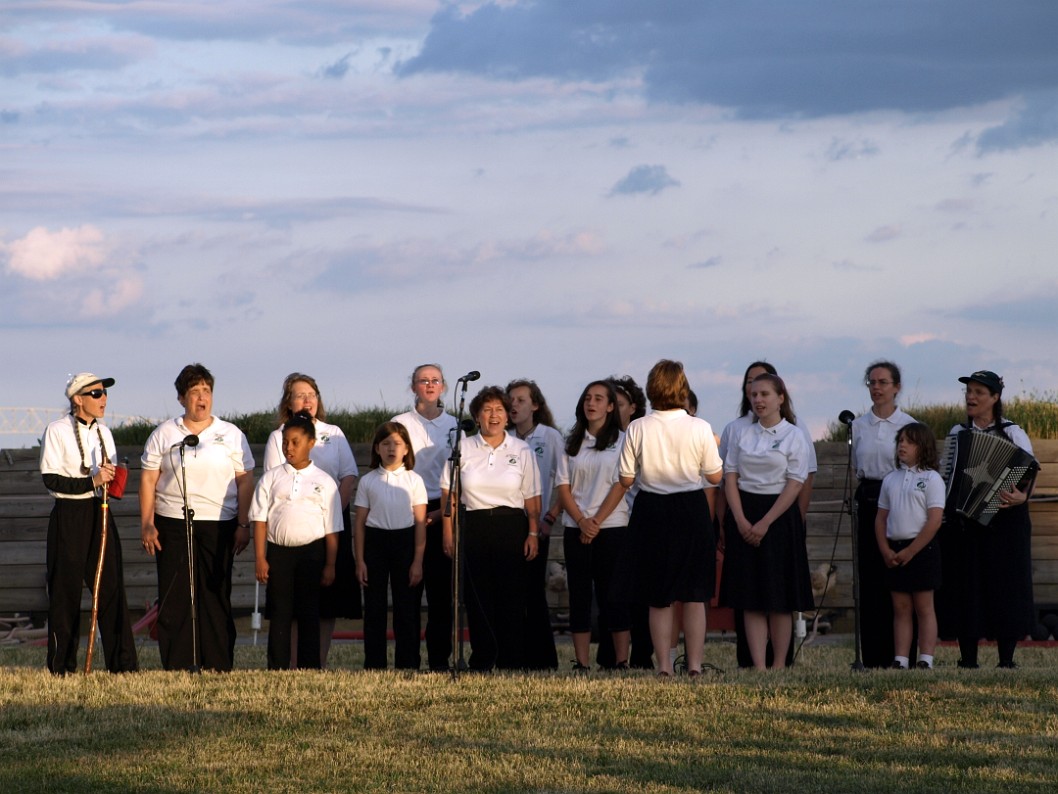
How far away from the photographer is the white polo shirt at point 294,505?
1002 cm

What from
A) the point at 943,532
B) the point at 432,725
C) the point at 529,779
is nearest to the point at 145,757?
the point at 432,725

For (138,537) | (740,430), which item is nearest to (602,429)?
(740,430)

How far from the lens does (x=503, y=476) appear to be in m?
9.77

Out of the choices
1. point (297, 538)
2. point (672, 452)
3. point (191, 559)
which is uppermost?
point (672, 452)

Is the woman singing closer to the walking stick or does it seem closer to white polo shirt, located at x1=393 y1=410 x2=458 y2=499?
white polo shirt, located at x1=393 y1=410 x2=458 y2=499

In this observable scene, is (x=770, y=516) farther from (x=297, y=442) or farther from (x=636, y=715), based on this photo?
(x=297, y=442)

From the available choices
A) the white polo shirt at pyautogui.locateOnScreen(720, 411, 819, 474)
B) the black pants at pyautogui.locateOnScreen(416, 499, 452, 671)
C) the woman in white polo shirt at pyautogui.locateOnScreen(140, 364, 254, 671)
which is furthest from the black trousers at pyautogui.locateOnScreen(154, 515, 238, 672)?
the white polo shirt at pyautogui.locateOnScreen(720, 411, 819, 474)

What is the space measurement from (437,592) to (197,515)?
5.41 feet

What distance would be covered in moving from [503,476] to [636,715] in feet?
7.21

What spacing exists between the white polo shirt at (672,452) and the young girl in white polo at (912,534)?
5.16ft

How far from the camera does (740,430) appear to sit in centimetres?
975

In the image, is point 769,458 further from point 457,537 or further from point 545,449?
point 457,537

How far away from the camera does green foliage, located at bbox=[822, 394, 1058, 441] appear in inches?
693

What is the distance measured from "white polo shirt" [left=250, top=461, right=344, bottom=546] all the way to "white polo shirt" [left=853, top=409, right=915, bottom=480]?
11.5ft
